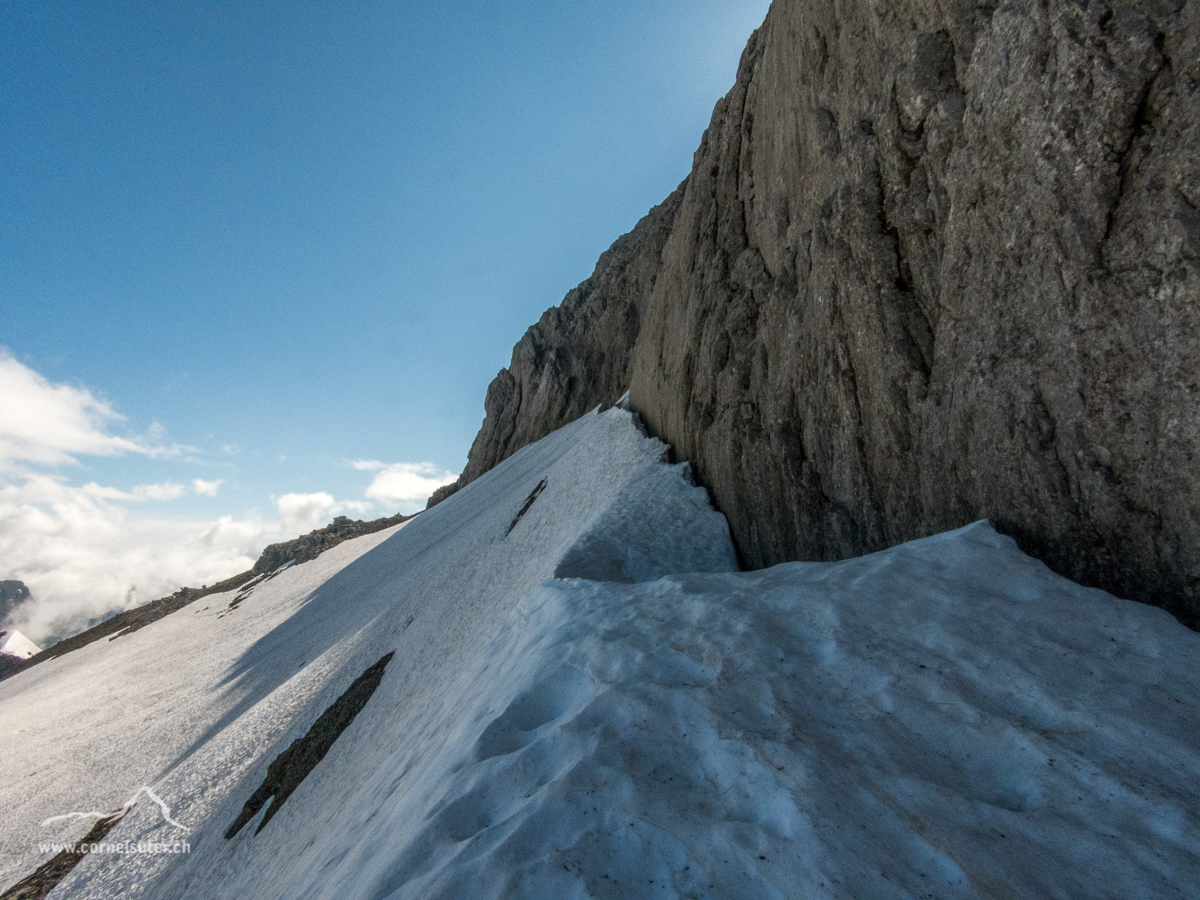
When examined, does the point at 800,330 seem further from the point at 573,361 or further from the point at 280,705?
the point at 573,361

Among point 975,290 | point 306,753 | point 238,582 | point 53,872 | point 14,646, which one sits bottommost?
point 53,872

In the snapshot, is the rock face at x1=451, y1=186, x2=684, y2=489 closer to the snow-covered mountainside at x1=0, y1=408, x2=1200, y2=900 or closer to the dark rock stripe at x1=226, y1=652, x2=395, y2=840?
the dark rock stripe at x1=226, y1=652, x2=395, y2=840

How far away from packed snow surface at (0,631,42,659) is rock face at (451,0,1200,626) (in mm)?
107347

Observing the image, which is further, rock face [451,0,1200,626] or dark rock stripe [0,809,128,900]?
dark rock stripe [0,809,128,900]

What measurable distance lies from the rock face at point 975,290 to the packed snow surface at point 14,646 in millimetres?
107347

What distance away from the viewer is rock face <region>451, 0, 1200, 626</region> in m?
4.93

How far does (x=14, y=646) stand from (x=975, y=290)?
12320cm

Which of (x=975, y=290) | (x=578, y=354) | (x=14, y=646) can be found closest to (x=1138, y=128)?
(x=975, y=290)

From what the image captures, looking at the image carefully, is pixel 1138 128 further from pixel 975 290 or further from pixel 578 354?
pixel 578 354

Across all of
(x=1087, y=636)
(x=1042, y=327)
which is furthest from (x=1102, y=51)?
(x=1087, y=636)

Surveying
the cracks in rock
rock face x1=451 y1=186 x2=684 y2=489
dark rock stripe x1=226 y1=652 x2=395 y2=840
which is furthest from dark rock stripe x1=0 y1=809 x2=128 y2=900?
rock face x1=451 y1=186 x2=684 y2=489

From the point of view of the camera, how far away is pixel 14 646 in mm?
79250

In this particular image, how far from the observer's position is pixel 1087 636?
191 inches

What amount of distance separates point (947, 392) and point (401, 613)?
18.8 meters
